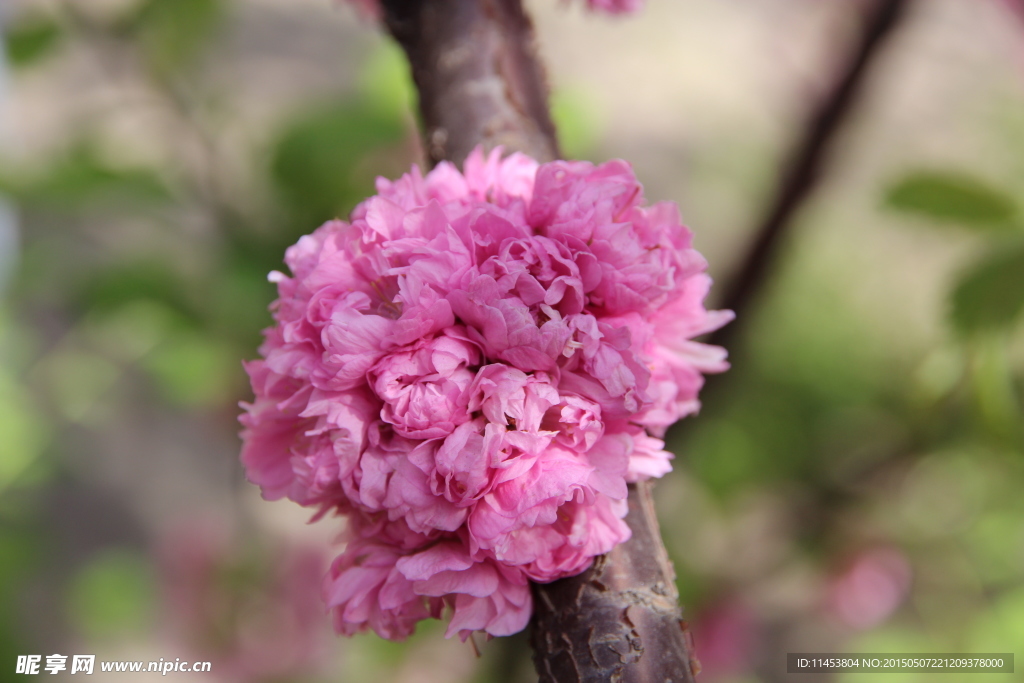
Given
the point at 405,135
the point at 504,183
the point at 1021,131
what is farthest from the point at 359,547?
the point at 1021,131

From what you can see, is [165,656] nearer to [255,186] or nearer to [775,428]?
[255,186]

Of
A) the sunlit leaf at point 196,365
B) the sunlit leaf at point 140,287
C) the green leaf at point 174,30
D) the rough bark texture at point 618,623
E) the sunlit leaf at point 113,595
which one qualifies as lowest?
the sunlit leaf at point 113,595

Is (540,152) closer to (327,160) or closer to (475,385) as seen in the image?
(475,385)

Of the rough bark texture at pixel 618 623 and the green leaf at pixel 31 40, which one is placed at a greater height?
the green leaf at pixel 31 40

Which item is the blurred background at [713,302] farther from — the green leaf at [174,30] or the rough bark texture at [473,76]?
the rough bark texture at [473,76]

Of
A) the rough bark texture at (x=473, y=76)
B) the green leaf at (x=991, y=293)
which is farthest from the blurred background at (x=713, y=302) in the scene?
the rough bark texture at (x=473, y=76)
